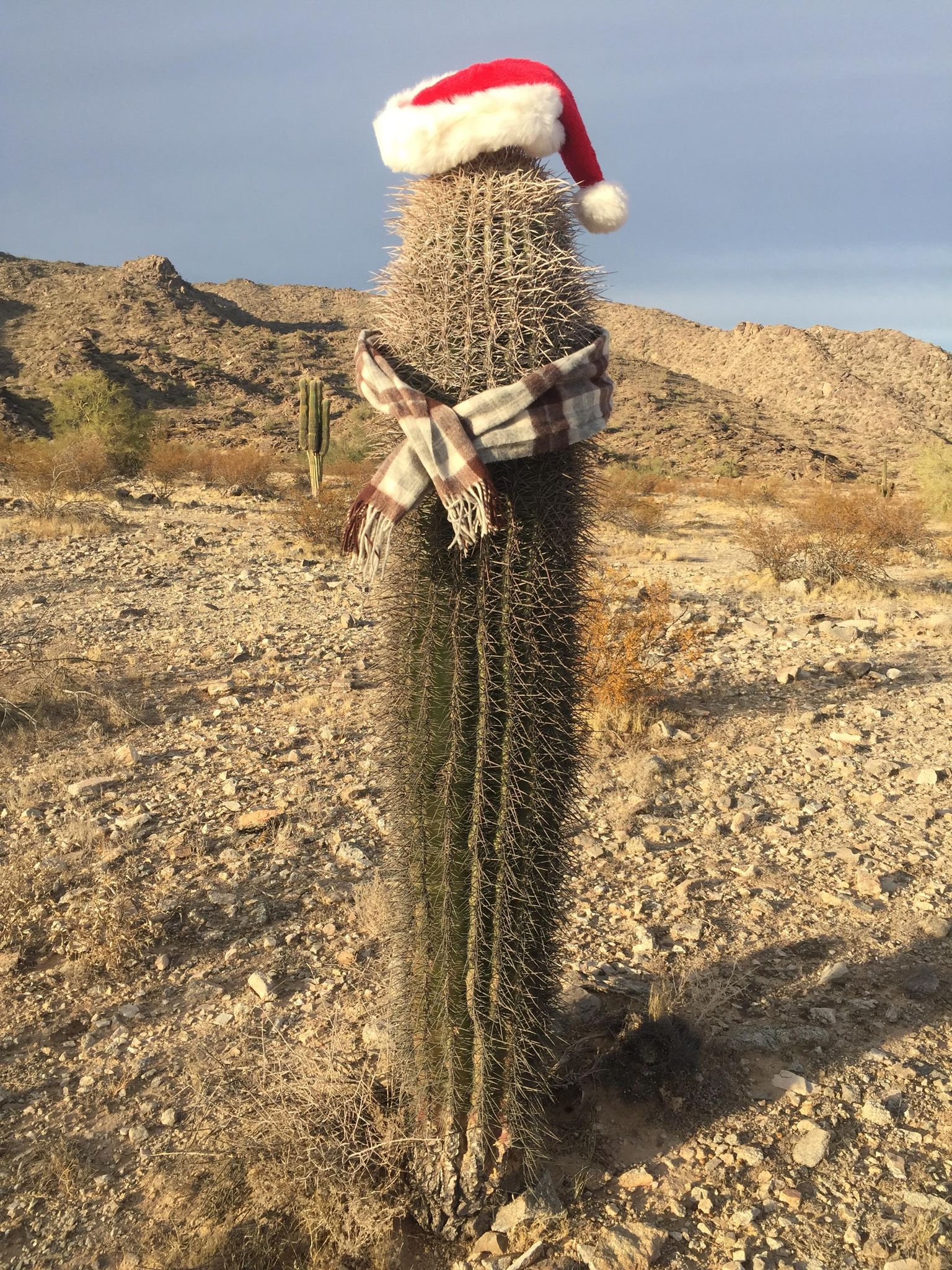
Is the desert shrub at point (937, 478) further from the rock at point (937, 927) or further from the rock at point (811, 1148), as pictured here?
the rock at point (811, 1148)

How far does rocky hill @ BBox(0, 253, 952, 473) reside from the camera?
33406 mm

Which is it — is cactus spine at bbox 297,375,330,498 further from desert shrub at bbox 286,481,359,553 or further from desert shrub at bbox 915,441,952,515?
desert shrub at bbox 915,441,952,515

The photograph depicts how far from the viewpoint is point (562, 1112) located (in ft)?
10.3

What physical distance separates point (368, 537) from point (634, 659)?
4.57 meters

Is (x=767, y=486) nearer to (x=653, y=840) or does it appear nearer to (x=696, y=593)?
(x=696, y=593)

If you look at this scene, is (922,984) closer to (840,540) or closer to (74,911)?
(74,911)

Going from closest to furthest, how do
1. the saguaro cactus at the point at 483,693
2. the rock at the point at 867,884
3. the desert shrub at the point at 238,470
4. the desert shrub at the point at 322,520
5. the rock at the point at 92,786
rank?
the saguaro cactus at the point at 483,693 < the rock at the point at 867,884 < the rock at the point at 92,786 < the desert shrub at the point at 322,520 < the desert shrub at the point at 238,470

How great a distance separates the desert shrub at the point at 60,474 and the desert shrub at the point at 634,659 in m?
8.80

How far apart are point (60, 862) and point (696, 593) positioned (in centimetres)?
772

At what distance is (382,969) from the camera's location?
3758mm

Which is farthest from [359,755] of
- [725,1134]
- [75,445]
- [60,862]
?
[75,445]

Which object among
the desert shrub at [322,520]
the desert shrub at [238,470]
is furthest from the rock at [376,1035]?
the desert shrub at [238,470]

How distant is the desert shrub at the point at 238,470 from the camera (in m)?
18.0

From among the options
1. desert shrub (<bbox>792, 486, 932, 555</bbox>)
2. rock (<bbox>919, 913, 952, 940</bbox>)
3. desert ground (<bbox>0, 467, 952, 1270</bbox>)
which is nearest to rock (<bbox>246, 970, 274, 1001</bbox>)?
desert ground (<bbox>0, 467, 952, 1270</bbox>)
